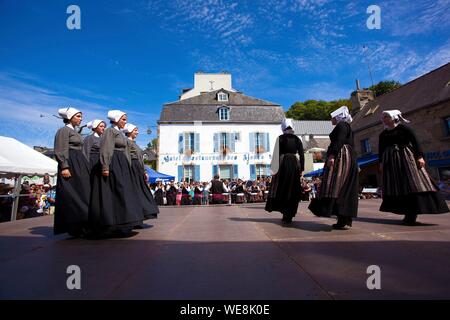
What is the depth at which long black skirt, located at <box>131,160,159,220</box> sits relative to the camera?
408 cm

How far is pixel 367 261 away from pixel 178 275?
4.51 feet

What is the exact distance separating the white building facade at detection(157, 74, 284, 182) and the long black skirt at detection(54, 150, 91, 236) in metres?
20.1

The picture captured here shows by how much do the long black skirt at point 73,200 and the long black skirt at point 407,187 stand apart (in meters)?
4.60

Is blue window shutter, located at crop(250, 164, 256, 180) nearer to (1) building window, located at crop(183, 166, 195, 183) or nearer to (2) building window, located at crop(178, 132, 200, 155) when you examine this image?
(2) building window, located at crop(178, 132, 200, 155)

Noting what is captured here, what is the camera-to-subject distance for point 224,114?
25359 mm

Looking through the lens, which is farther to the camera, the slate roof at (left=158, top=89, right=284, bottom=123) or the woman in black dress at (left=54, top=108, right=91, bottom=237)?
the slate roof at (left=158, top=89, right=284, bottom=123)

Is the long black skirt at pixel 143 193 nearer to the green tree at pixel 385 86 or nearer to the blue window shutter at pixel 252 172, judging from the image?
the blue window shutter at pixel 252 172

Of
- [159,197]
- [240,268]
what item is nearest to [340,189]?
[240,268]

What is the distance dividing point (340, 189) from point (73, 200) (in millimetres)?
3728

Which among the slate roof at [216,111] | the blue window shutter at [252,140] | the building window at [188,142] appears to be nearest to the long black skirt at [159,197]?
the building window at [188,142]

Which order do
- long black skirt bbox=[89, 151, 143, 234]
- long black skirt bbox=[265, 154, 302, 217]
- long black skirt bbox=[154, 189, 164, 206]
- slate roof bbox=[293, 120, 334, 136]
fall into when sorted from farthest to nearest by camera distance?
slate roof bbox=[293, 120, 334, 136]
long black skirt bbox=[154, 189, 164, 206]
long black skirt bbox=[265, 154, 302, 217]
long black skirt bbox=[89, 151, 143, 234]

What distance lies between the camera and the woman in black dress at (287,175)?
13.9 feet

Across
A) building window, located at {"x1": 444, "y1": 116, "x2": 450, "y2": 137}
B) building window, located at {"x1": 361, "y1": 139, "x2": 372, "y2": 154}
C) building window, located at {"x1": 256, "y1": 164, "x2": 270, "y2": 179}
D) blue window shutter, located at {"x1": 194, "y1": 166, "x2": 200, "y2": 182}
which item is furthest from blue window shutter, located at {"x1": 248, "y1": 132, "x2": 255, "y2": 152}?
building window, located at {"x1": 444, "y1": 116, "x2": 450, "y2": 137}
